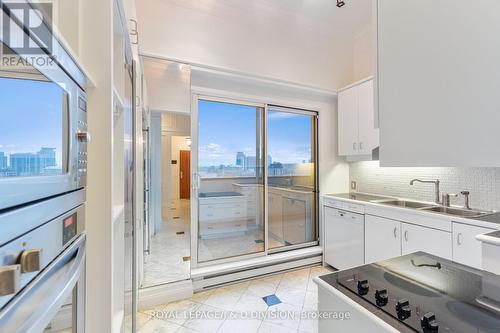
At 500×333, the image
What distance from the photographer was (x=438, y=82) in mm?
638

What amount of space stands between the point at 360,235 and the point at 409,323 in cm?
223

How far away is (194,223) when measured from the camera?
104 inches

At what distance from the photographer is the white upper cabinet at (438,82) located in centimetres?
56

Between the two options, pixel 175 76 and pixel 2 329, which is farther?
pixel 175 76

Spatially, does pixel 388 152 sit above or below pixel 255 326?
above

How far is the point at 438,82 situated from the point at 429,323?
0.70 m

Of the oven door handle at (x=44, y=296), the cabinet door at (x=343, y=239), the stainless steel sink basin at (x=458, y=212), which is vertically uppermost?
the oven door handle at (x=44, y=296)

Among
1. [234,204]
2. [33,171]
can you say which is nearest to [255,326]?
[234,204]

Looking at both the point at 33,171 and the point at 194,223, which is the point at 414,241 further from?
the point at 33,171

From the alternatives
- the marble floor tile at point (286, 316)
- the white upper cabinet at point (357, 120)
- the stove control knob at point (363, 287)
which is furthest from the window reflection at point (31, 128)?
the white upper cabinet at point (357, 120)

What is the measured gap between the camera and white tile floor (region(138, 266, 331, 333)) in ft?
6.56

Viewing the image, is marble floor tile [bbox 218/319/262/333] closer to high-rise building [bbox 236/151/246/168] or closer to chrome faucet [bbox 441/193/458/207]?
high-rise building [bbox 236/151/246/168]

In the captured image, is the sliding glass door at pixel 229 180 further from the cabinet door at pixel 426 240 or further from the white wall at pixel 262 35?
the cabinet door at pixel 426 240

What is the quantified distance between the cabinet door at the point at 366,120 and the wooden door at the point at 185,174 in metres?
2.24
